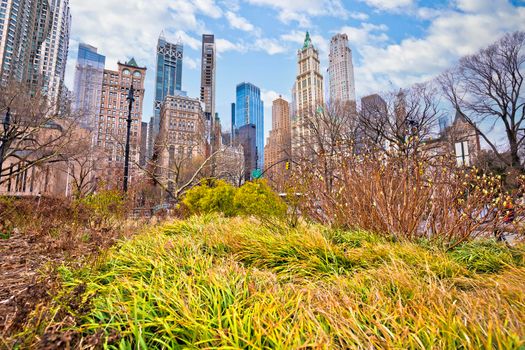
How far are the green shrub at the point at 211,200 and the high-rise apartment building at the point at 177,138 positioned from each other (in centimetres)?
418

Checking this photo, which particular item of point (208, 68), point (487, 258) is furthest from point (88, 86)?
point (208, 68)

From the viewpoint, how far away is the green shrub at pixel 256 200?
324 inches

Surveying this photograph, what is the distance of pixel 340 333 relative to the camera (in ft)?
5.10

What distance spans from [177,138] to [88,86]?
6591cm

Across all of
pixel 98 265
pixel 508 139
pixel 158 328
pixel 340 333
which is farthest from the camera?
pixel 508 139

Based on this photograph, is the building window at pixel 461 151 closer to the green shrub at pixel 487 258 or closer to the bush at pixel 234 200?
the green shrub at pixel 487 258

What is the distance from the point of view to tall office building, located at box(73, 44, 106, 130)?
17.0 m

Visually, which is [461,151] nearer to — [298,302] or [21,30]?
[298,302]

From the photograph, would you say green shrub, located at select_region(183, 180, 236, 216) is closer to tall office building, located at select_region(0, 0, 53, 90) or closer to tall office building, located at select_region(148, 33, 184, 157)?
tall office building, located at select_region(0, 0, 53, 90)

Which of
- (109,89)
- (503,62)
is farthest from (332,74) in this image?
(503,62)

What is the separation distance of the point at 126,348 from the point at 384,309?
176 cm

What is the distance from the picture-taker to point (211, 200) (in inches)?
358

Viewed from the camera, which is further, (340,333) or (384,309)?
(384,309)

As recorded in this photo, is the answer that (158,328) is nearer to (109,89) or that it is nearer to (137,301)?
(137,301)
